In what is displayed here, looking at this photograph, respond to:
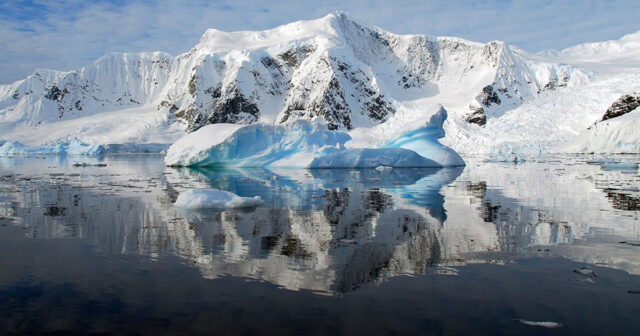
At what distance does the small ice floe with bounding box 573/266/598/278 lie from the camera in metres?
4.61

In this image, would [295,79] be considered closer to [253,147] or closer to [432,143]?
[432,143]

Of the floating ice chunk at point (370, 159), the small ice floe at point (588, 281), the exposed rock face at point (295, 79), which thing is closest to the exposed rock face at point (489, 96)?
the exposed rock face at point (295, 79)

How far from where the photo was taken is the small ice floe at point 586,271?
15.1ft

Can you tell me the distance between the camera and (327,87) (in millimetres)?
93250

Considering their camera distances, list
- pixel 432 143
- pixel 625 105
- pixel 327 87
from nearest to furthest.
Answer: pixel 432 143
pixel 625 105
pixel 327 87

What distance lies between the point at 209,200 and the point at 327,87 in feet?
282

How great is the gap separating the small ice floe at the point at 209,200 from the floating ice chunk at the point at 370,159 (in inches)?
610

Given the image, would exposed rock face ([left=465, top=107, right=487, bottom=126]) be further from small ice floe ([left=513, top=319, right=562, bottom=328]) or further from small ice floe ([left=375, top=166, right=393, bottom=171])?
small ice floe ([left=513, top=319, right=562, bottom=328])

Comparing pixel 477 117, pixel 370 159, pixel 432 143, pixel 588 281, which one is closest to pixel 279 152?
pixel 370 159

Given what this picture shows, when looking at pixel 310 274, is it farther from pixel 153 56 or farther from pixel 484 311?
pixel 153 56

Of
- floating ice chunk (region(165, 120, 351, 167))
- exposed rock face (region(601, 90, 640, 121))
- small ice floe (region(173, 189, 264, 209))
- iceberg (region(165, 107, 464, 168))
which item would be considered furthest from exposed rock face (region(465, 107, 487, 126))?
small ice floe (region(173, 189, 264, 209))

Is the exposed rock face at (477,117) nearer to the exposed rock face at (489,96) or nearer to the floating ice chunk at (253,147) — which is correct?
the exposed rock face at (489,96)

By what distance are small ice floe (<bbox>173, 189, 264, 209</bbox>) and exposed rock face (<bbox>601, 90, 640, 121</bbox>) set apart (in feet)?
170

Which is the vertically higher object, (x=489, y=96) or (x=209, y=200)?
(x=489, y=96)
